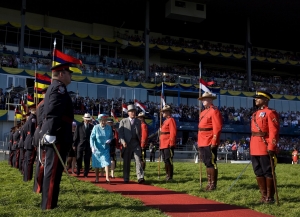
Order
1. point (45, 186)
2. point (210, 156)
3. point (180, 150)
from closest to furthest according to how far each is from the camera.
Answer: point (45, 186), point (210, 156), point (180, 150)

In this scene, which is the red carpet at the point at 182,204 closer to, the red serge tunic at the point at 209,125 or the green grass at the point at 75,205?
the green grass at the point at 75,205

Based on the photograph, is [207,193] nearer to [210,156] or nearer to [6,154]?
[210,156]

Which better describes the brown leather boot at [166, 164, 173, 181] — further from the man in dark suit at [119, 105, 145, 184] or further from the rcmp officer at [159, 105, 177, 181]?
the man in dark suit at [119, 105, 145, 184]

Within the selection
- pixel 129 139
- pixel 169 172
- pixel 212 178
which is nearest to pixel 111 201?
pixel 212 178

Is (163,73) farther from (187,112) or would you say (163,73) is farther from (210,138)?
(210,138)

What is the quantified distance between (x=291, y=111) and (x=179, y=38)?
16.4 metres

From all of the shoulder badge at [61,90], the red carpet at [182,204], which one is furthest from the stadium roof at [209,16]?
the shoulder badge at [61,90]

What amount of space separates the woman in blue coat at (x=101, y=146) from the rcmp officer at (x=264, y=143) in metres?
3.79

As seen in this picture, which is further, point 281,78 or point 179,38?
point 281,78

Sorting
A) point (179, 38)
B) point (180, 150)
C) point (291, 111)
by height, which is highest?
point (179, 38)

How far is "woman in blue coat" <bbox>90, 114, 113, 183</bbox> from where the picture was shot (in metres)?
9.16

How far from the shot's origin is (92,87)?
36531mm

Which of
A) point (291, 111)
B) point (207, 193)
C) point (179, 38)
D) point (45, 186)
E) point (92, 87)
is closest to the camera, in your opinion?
point (45, 186)

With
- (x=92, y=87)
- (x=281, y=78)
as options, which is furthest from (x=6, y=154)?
(x=281, y=78)
